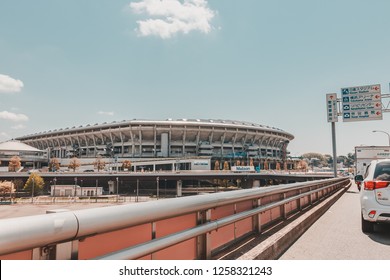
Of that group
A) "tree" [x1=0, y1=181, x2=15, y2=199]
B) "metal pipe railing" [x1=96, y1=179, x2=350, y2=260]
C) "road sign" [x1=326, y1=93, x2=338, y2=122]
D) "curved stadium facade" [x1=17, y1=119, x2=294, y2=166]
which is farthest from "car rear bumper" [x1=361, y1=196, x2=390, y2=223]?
"curved stadium facade" [x1=17, y1=119, x2=294, y2=166]

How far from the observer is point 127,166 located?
95.1 metres

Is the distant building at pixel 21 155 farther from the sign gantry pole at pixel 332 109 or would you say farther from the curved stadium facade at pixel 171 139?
the sign gantry pole at pixel 332 109

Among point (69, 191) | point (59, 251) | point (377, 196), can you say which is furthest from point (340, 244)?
point (69, 191)

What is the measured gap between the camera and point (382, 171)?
6.95 meters

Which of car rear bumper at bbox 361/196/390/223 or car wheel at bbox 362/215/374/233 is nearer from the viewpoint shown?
car rear bumper at bbox 361/196/390/223

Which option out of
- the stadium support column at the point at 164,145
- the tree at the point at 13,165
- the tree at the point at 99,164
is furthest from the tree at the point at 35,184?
the stadium support column at the point at 164,145

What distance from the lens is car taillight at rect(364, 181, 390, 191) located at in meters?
6.55

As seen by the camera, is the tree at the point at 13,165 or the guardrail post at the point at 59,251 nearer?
the guardrail post at the point at 59,251

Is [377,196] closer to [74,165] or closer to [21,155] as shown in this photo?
[74,165]

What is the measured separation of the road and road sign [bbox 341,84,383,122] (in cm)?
2421

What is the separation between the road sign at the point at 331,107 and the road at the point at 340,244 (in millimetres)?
23030

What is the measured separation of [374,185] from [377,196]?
247mm

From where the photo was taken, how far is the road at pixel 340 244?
495cm

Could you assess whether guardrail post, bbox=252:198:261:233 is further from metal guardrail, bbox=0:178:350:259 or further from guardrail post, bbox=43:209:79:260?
guardrail post, bbox=43:209:79:260
